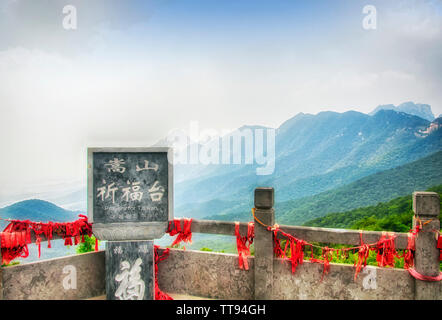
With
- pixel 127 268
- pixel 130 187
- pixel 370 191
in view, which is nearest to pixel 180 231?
pixel 127 268

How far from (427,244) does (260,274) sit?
1978 millimetres

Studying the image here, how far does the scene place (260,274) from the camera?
4141 millimetres

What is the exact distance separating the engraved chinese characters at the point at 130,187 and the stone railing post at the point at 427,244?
299 cm

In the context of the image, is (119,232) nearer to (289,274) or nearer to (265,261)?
(265,261)

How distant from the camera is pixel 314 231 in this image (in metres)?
4.10

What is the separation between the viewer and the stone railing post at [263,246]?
13.3 feet

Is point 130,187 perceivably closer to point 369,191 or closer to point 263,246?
point 263,246

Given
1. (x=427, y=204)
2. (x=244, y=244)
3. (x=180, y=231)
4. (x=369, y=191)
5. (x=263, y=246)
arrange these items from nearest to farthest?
(x=427, y=204), (x=263, y=246), (x=244, y=244), (x=180, y=231), (x=369, y=191)

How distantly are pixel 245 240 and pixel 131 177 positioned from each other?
5.60ft

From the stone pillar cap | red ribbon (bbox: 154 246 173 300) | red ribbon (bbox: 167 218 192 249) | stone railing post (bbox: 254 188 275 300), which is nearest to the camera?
the stone pillar cap

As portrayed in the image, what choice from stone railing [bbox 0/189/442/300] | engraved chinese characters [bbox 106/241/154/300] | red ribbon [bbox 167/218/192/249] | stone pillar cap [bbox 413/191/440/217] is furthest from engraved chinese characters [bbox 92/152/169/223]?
stone pillar cap [bbox 413/191/440/217]

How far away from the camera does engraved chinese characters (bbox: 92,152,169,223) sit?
156 inches

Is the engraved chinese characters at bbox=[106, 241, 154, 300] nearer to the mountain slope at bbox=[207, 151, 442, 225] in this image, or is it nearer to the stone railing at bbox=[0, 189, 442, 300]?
the stone railing at bbox=[0, 189, 442, 300]

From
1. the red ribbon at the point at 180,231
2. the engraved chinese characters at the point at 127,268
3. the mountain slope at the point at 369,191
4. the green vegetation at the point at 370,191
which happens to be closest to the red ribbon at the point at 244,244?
the red ribbon at the point at 180,231
